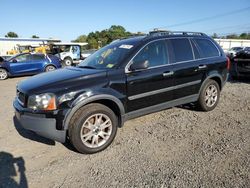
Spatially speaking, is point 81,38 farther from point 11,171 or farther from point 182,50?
point 11,171

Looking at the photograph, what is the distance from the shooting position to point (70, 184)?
2854mm

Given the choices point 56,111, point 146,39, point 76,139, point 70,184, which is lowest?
point 70,184

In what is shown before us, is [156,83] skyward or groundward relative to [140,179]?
skyward

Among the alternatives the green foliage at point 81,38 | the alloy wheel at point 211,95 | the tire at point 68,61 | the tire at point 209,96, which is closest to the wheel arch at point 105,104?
the tire at point 209,96

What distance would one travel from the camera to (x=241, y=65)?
859cm

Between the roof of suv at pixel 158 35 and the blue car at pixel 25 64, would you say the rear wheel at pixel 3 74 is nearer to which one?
the blue car at pixel 25 64

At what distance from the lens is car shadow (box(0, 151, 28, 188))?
2860 millimetres

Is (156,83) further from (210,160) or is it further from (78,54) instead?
(78,54)

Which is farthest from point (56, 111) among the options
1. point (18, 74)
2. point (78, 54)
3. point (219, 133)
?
point (78, 54)

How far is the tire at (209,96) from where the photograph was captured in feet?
16.7

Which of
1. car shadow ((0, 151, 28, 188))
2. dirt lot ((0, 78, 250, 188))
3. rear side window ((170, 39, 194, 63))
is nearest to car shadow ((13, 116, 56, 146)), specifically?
dirt lot ((0, 78, 250, 188))

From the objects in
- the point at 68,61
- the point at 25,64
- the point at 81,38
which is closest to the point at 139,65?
the point at 25,64

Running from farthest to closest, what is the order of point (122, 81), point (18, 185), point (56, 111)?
1. point (122, 81)
2. point (56, 111)
3. point (18, 185)

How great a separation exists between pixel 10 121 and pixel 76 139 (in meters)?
2.58
